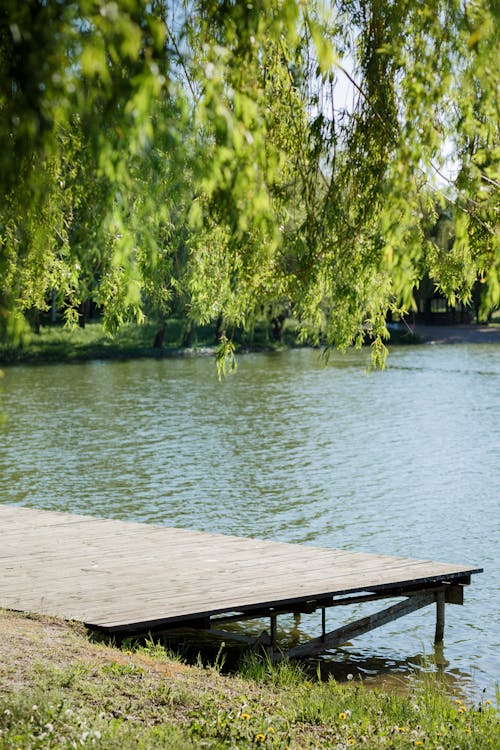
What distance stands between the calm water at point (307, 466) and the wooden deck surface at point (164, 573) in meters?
0.88

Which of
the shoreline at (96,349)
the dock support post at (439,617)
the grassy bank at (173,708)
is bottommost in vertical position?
the dock support post at (439,617)

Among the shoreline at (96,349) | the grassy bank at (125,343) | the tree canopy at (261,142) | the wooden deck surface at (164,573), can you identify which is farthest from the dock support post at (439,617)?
the grassy bank at (125,343)

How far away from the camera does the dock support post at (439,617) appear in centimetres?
995

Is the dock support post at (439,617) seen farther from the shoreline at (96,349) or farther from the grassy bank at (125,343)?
the grassy bank at (125,343)

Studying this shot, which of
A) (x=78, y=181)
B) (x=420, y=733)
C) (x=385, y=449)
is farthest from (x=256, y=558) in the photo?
(x=385, y=449)

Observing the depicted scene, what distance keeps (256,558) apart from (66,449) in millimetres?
13739

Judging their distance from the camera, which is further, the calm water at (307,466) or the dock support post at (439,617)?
the calm water at (307,466)

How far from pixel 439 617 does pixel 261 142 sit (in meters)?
6.55

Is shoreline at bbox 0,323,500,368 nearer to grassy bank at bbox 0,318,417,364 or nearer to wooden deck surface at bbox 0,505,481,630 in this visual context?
grassy bank at bbox 0,318,417,364

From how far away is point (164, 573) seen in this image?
9398 millimetres

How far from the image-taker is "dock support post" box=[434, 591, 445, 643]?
9.95m

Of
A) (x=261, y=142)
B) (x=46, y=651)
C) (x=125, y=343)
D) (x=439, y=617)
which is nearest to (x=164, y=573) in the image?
(x=46, y=651)

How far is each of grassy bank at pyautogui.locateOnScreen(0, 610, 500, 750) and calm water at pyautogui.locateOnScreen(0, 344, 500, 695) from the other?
7.87 ft

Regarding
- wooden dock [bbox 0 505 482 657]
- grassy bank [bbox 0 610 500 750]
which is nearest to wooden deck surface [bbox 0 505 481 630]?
wooden dock [bbox 0 505 482 657]
